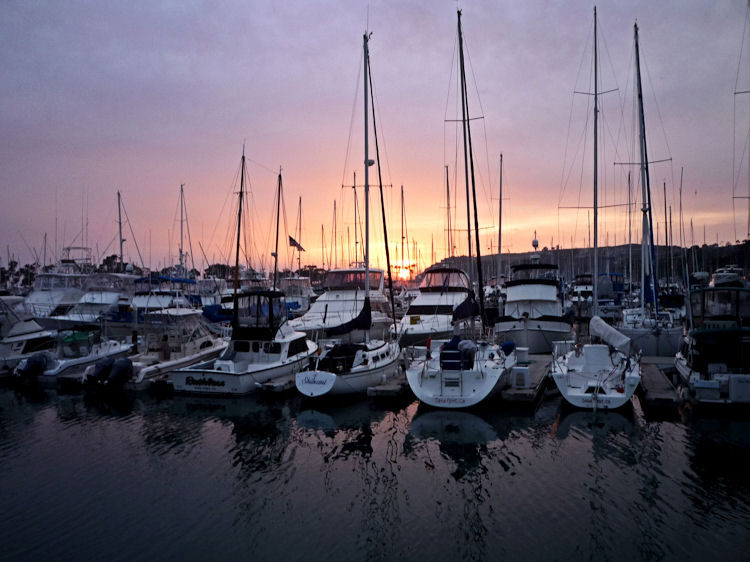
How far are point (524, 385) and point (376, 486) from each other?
881 centimetres

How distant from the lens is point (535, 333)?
25.6 m

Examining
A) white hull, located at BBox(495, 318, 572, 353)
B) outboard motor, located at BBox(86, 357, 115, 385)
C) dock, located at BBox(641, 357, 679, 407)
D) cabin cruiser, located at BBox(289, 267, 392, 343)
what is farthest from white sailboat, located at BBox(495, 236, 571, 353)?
outboard motor, located at BBox(86, 357, 115, 385)

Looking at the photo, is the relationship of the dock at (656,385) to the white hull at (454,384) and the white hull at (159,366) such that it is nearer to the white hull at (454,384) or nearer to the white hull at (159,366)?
the white hull at (454,384)

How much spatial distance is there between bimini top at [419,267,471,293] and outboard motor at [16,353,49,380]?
68.3ft

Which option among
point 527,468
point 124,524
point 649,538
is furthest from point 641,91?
point 124,524

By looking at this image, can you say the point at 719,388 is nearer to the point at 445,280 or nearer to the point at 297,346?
the point at 297,346

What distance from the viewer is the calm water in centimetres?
864

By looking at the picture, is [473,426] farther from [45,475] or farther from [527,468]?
[45,475]

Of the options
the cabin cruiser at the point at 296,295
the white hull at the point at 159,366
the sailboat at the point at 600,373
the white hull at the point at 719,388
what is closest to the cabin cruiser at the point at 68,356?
the white hull at the point at 159,366

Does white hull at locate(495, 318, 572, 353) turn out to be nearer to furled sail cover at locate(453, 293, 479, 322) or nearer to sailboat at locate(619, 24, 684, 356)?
sailboat at locate(619, 24, 684, 356)

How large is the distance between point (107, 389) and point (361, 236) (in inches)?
1467

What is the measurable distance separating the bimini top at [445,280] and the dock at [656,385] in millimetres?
12276

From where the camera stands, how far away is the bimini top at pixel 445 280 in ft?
104

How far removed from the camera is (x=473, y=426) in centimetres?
1515
